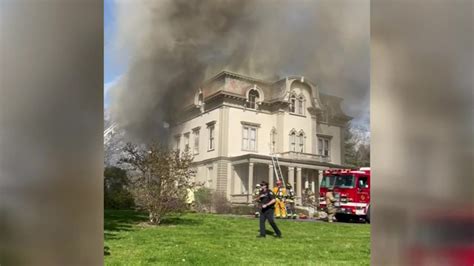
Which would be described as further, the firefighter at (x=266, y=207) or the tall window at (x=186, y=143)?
the tall window at (x=186, y=143)

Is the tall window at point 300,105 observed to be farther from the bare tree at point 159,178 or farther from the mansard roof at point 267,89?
the bare tree at point 159,178

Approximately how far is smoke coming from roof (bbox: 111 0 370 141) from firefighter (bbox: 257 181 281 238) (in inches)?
27.8

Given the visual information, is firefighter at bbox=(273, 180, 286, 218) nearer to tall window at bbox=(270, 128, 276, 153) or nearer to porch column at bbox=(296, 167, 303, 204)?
porch column at bbox=(296, 167, 303, 204)

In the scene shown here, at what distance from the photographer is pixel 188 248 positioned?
3.10 meters

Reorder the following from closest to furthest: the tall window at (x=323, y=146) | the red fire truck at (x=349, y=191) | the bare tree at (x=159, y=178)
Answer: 1. the red fire truck at (x=349, y=191)
2. the tall window at (x=323, y=146)
3. the bare tree at (x=159, y=178)

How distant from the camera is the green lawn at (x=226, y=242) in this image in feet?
9.87

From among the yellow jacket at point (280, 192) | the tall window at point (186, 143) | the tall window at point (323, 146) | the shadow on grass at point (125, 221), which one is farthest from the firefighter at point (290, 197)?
the tall window at point (186, 143)

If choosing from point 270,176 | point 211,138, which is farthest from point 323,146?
point 211,138

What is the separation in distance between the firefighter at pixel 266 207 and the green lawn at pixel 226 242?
4cm

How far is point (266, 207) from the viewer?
9.84 ft

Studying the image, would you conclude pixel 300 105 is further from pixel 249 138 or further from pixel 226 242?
pixel 226 242

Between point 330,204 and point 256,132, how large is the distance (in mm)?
680

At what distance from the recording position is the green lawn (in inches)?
118
